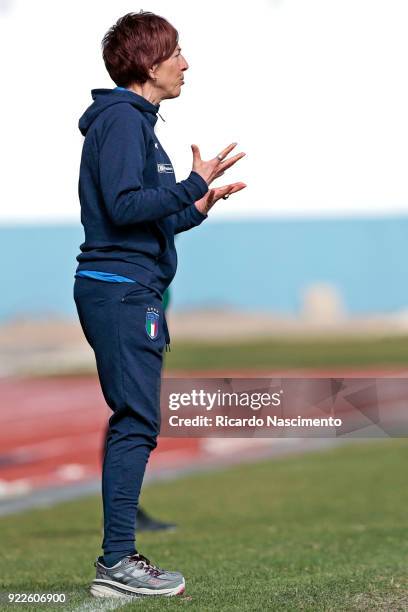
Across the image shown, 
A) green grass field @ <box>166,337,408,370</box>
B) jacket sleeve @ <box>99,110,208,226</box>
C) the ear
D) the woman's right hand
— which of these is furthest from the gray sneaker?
green grass field @ <box>166,337,408,370</box>

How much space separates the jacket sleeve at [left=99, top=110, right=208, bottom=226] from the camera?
3.88 meters

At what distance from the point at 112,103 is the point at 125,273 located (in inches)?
21.4

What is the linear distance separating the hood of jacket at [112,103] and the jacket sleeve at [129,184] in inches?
3.2

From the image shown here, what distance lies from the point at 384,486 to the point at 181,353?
33.2m

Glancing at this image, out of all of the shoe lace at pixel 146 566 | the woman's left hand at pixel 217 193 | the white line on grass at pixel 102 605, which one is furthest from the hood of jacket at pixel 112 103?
the white line on grass at pixel 102 605

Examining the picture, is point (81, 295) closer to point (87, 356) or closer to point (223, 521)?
point (223, 521)

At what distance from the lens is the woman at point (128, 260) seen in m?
3.93

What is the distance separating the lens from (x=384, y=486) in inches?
452

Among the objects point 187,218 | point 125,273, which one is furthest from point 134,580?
point 187,218

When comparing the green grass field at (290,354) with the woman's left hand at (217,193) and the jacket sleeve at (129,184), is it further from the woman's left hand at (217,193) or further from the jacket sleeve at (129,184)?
the jacket sleeve at (129,184)

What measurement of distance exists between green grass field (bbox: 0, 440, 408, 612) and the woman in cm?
30

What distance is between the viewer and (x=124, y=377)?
13.0ft

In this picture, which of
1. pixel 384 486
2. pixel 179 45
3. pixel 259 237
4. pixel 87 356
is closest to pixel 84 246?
pixel 179 45

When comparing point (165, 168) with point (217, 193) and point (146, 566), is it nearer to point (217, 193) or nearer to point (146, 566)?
point (217, 193)
